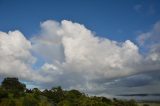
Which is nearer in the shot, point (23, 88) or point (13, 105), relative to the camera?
point (13, 105)

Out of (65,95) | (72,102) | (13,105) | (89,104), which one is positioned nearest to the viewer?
(13,105)

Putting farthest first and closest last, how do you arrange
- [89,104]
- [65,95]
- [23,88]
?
[23,88] < [65,95] < [89,104]

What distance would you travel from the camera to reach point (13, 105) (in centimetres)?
13788

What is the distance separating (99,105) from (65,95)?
1390 inches

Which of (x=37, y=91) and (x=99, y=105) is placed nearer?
(x=99, y=105)

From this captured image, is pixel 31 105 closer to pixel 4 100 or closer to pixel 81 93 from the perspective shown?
pixel 4 100

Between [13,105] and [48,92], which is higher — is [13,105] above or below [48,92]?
below

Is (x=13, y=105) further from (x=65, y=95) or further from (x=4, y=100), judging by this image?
(x=65, y=95)

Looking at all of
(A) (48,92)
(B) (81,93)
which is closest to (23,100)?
(A) (48,92)

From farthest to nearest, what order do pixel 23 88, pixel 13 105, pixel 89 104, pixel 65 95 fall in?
pixel 23 88, pixel 65 95, pixel 89 104, pixel 13 105

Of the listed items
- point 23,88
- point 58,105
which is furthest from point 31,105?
point 23,88

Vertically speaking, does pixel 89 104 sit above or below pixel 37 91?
below

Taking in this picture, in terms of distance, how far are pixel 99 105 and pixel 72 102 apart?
56.8 ft

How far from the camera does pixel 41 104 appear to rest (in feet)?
470
